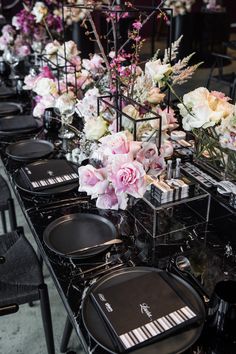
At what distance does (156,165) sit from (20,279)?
61 centimetres

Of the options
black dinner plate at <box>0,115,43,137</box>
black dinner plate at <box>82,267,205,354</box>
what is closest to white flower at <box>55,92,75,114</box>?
black dinner plate at <box>0,115,43,137</box>

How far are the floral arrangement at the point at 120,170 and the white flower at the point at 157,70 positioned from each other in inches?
7.0

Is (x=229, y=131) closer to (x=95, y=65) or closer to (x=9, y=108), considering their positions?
(x=95, y=65)

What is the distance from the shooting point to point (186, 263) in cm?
98

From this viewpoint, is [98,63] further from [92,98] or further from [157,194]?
[157,194]

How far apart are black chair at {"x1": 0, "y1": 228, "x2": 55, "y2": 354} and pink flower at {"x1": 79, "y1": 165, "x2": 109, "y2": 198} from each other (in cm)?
42

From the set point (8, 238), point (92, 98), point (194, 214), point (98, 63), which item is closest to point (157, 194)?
point (194, 214)

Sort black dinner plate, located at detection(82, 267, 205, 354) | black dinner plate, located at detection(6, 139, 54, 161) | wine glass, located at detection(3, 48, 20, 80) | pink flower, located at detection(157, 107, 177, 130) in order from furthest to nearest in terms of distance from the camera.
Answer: wine glass, located at detection(3, 48, 20, 80)
black dinner plate, located at detection(6, 139, 54, 161)
pink flower, located at detection(157, 107, 177, 130)
black dinner plate, located at detection(82, 267, 205, 354)

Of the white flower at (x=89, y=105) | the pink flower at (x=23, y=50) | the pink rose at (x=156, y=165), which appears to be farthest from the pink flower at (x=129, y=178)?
the pink flower at (x=23, y=50)

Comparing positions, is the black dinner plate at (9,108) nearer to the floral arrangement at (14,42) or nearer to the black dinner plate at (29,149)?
the black dinner plate at (29,149)

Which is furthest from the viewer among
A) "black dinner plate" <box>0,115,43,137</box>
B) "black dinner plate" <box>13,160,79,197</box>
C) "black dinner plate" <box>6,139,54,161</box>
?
"black dinner plate" <box>0,115,43,137</box>

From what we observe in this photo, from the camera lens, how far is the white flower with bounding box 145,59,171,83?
1.08 metres

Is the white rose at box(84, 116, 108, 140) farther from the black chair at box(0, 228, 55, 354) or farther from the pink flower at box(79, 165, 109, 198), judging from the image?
the black chair at box(0, 228, 55, 354)

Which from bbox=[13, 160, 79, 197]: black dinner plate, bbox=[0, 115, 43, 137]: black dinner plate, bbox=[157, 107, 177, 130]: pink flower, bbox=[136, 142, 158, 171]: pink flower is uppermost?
bbox=[157, 107, 177, 130]: pink flower
